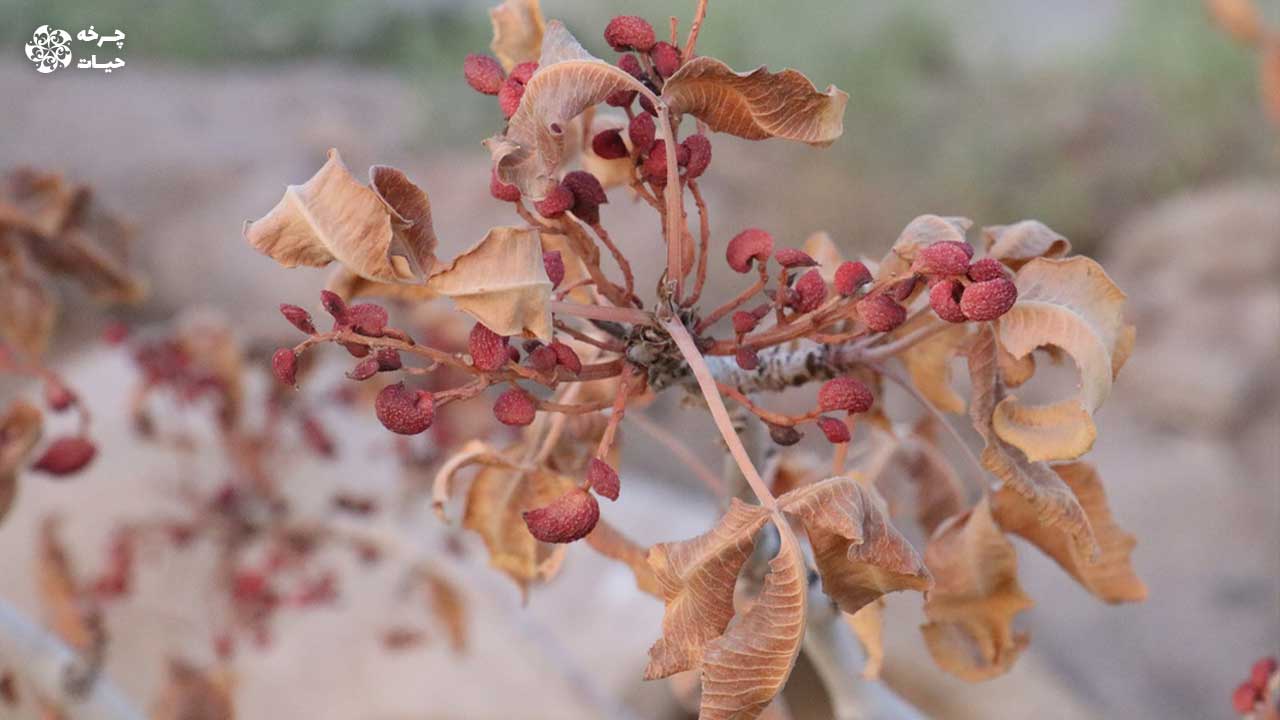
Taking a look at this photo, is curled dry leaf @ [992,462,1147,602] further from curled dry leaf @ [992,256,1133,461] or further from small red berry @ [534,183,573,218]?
small red berry @ [534,183,573,218]

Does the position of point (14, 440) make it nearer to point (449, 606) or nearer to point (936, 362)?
point (936, 362)

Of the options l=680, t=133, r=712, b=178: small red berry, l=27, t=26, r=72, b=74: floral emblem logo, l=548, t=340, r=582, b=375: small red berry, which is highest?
l=680, t=133, r=712, b=178: small red berry

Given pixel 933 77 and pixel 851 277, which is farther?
pixel 933 77

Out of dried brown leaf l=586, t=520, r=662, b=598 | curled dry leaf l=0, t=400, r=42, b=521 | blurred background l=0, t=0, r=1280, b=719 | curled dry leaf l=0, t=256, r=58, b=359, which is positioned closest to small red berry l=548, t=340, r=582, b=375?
dried brown leaf l=586, t=520, r=662, b=598

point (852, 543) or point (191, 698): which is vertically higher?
point (852, 543)

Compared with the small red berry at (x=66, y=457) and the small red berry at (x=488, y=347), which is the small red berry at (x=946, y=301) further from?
the small red berry at (x=66, y=457)

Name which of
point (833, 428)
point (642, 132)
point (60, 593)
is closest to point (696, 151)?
point (642, 132)
